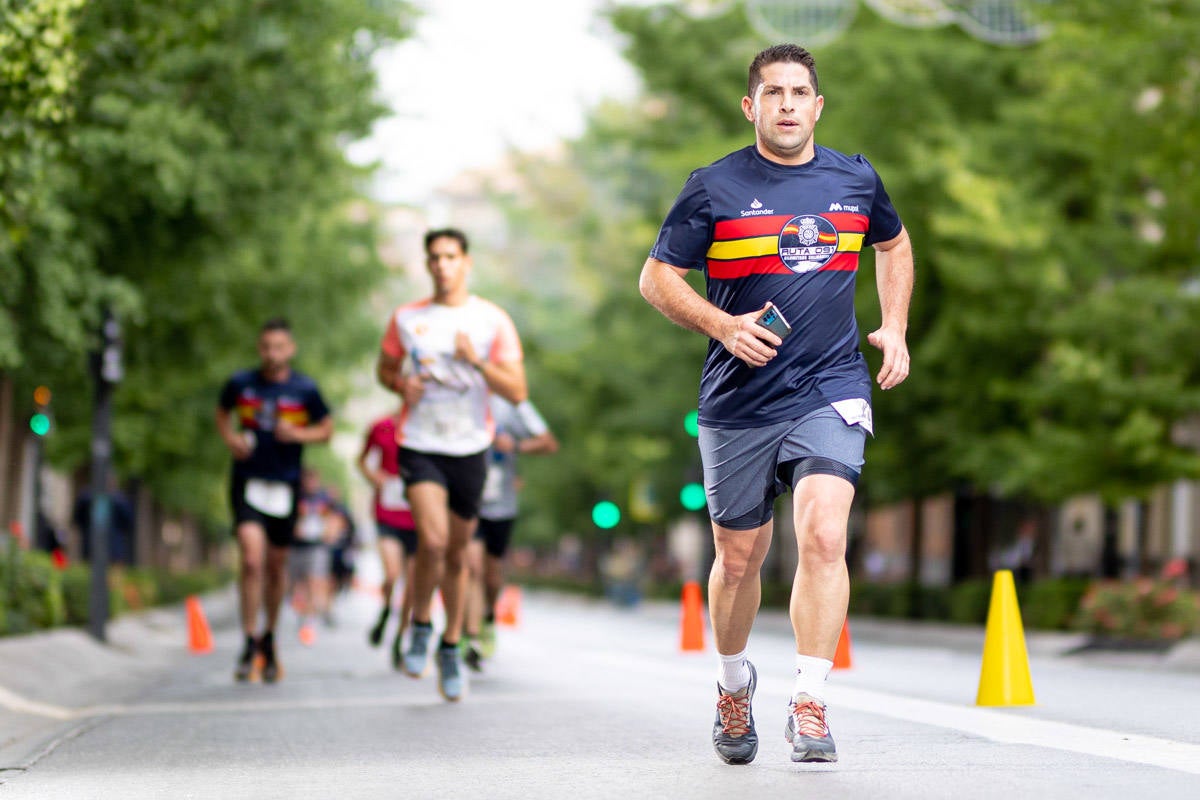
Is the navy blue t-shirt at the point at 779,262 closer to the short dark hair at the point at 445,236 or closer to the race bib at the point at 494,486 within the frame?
the short dark hair at the point at 445,236

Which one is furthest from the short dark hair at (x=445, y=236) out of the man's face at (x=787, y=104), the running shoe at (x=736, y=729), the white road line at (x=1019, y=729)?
the running shoe at (x=736, y=729)

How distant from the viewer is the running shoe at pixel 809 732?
6.57 metres

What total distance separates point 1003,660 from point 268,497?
17.1ft

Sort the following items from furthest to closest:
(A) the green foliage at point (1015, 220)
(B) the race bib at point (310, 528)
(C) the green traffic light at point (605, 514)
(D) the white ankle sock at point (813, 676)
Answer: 1. (C) the green traffic light at point (605, 514)
2. (B) the race bib at point (310, 528)
3. (A) the green foliage at point (1015, 220)
4. (D) the white ankle sock at point (813, 676)

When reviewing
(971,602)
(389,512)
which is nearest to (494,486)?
(389,512)

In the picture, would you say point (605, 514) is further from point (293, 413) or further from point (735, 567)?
point (735, 567)

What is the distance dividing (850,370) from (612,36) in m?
33.8

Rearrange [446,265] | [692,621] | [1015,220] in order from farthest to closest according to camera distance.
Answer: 1. [1015,220]
2. [692,621]
3. [446,265]

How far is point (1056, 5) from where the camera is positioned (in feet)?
77.3

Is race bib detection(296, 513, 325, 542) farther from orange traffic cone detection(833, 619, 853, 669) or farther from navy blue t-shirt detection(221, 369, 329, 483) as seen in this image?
navy blue t-shirt detection(221, 369, 329, 483)

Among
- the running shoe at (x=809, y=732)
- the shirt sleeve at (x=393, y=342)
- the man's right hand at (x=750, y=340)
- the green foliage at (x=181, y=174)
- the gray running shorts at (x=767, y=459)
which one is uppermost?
the green foliage at (x=181, y=174)

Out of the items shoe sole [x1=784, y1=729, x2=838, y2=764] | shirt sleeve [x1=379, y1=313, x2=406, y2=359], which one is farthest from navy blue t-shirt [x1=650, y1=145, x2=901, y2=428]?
shirt sleeve [x1=379, y1=313, x2=406, y2=359]

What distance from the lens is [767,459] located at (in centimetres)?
687

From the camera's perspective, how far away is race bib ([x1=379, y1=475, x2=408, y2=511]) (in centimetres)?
1592
